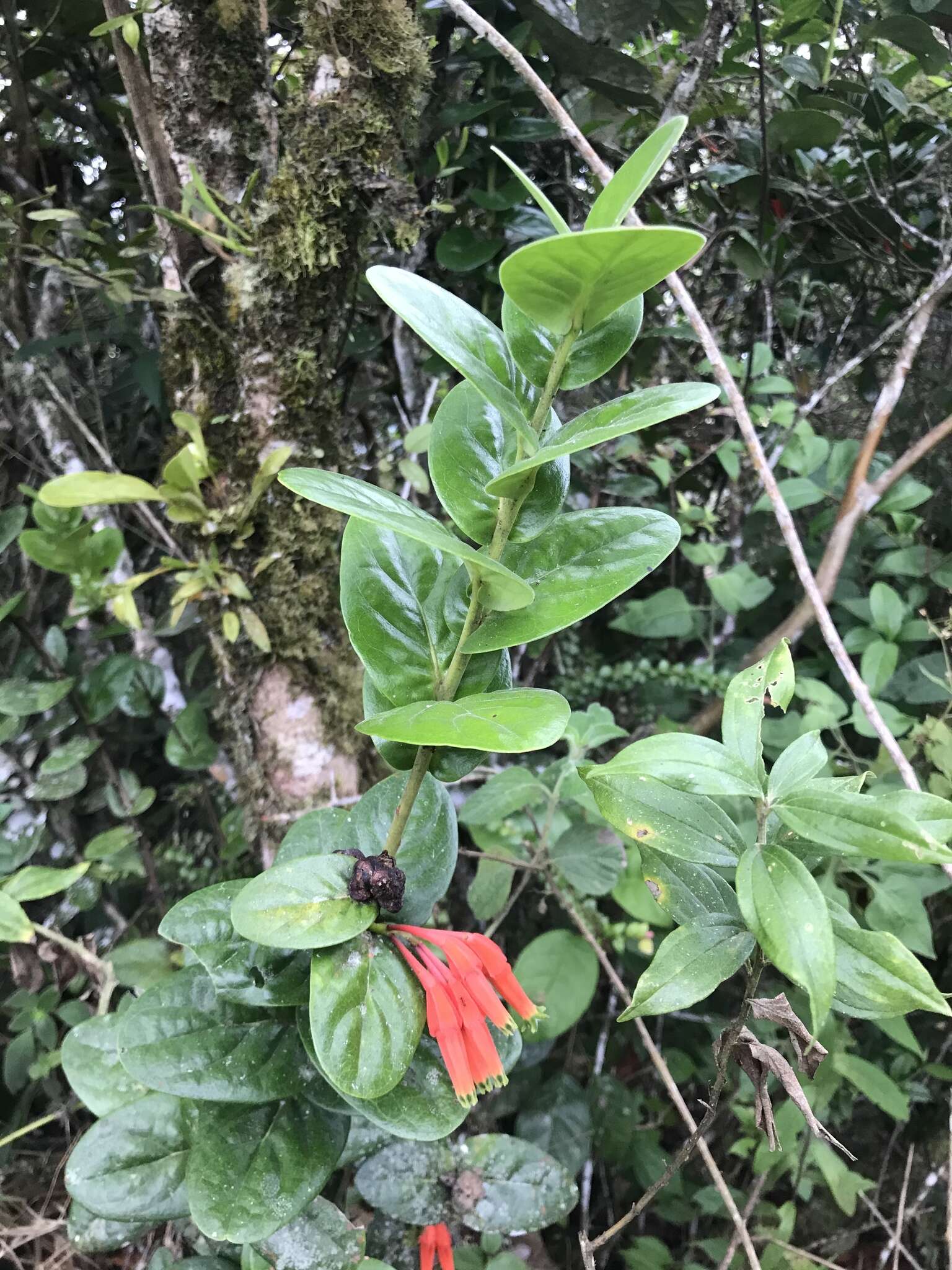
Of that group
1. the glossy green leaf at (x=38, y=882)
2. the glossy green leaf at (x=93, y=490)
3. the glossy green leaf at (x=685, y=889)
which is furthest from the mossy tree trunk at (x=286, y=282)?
the glossy green leaf at (x=685, y=889)

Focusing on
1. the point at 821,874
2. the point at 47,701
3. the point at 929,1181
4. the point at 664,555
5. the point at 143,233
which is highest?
the point at 143,233

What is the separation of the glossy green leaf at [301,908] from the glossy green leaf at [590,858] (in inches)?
15.8

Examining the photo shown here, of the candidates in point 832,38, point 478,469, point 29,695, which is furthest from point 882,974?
point 832,38

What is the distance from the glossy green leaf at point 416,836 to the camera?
455 millimetres

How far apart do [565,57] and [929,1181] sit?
1.58 meters

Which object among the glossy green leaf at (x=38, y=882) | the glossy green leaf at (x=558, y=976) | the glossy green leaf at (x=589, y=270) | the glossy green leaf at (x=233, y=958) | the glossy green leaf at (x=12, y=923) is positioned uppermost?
the glossy green leaf at (x=589, y=270)

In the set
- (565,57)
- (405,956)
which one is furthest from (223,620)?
(565,57)

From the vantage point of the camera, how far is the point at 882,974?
328 millimetres

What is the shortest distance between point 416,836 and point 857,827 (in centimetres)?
27

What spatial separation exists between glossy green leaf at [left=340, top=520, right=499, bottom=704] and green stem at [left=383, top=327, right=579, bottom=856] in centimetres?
1

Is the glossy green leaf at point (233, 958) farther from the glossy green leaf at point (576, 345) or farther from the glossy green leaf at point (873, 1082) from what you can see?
the glossy green leaf at point (873, 1082)

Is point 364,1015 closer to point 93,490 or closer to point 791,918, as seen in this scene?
point 791,918

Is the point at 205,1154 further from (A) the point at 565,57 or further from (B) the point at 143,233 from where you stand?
(A) the point at 565,57

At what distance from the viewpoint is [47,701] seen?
90 cm
